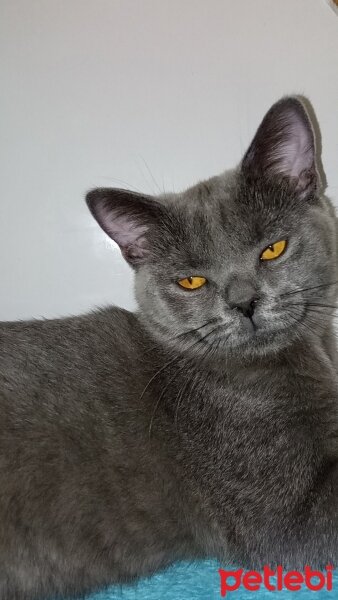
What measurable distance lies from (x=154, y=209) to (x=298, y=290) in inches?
13.5

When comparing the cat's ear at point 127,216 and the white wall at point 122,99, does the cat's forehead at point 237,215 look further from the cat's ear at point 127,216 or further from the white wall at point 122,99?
the white wall at point 122,99

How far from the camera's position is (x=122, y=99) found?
156 centimetres

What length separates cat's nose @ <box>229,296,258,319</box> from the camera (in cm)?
113

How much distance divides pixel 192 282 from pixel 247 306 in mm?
161

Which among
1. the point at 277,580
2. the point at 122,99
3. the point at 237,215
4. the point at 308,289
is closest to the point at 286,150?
the point at 237,215

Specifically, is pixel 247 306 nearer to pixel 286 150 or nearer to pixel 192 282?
pixel 192 282

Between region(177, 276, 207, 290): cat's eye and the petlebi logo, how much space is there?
0.55m

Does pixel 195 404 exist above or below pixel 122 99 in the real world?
below

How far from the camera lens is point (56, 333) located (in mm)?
1314

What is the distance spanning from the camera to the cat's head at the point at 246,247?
116 cm

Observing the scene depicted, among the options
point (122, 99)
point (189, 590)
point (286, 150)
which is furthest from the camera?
point (122, 99)

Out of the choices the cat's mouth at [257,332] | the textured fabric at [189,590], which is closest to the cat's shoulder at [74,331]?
the cat's mouth at [257,332]

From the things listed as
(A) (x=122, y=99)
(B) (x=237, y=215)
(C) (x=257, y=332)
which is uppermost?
(A) (x=122, y=99)

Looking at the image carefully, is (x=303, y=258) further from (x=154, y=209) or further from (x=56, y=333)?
(x=56, y=333)
